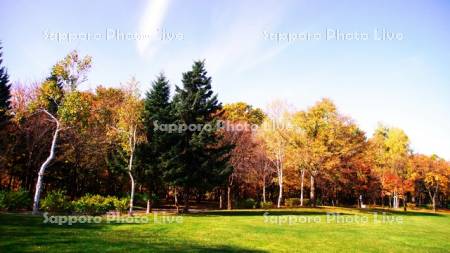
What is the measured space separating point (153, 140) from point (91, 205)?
25.6 ft

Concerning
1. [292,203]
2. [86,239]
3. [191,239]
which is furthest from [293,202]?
[86,239]

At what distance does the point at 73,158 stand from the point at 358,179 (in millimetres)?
48276

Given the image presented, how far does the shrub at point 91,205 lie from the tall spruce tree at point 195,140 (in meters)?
5.72

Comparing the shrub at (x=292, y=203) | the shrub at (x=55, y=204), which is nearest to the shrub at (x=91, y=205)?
the shrub at (x=55, y=204)

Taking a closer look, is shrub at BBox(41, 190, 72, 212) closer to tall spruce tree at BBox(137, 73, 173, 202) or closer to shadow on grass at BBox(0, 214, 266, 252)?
Answer: shadow on grass at BBox(0, 214, 266, 252)

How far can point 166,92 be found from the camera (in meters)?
33.0

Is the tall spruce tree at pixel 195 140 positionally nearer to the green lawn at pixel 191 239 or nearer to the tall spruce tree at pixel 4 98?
the green lawn at pixel 191 239

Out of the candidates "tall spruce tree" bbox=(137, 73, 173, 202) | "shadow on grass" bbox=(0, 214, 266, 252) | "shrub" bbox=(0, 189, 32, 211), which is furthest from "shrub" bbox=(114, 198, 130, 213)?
"shadow on grass" bbox=(0, 214, 266, 252)

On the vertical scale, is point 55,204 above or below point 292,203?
above

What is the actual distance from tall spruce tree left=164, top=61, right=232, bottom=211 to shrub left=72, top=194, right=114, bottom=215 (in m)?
5.72

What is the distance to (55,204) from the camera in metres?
25.4

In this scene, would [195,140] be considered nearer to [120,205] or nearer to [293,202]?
[120,205]

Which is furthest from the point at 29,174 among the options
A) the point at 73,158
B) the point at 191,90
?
the point at 191,90

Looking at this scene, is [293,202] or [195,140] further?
[293,202]
